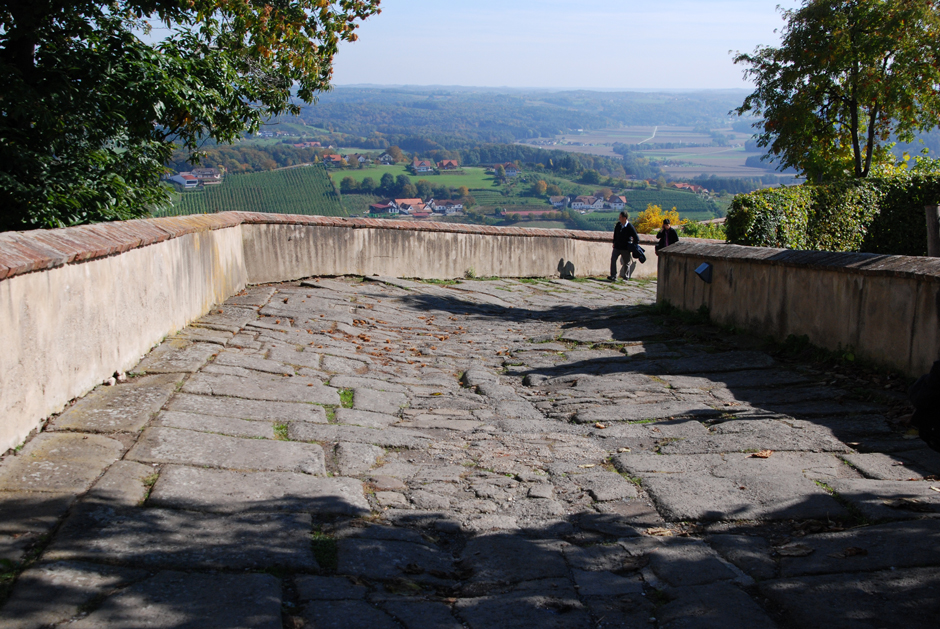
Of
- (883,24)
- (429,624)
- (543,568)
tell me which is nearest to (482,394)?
(543,568)

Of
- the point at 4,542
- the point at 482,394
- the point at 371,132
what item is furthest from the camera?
the point at 371,132

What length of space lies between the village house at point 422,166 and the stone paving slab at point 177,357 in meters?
52.4

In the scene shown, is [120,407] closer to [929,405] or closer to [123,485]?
[123,485]

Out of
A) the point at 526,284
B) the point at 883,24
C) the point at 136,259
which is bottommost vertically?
the point at 526,284

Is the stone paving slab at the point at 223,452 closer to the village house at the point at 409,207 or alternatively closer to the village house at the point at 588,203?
the village house at the point at 409,207

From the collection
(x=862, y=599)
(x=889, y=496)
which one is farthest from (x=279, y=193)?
(x=862, y=599)

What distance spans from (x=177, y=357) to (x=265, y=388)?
836 mm

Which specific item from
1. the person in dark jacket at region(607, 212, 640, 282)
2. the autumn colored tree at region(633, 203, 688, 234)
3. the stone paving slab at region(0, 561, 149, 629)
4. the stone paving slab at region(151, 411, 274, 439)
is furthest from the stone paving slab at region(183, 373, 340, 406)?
the autumn colored tree at region(633, 203, 688, 234)

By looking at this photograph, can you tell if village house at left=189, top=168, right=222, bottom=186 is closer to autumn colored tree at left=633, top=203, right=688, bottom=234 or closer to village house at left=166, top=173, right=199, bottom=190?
village house at left=166, top=173, right=199, bottom=190

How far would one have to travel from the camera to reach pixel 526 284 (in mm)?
14320

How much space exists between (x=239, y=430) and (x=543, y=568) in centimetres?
222

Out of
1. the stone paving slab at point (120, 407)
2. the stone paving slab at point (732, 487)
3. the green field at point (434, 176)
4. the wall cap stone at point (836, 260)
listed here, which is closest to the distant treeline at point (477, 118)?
the green field at point (434, 176)

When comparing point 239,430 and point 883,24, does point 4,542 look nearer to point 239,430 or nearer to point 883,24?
point 239,430

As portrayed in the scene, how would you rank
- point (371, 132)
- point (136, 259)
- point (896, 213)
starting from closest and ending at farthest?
1. point (136, 259)
2. point (896, 213)
3. point (371, 132)
